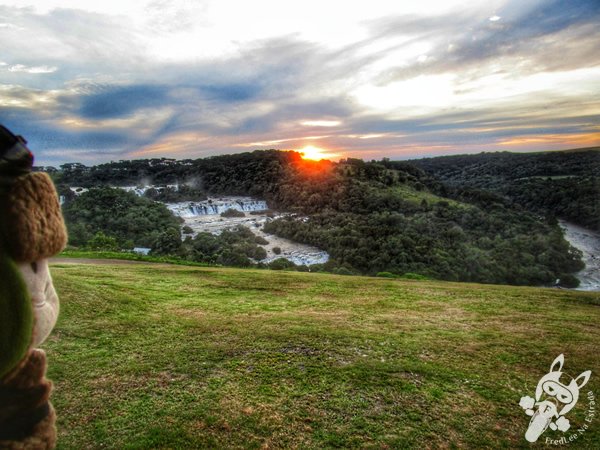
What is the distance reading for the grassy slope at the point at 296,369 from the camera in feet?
16.1

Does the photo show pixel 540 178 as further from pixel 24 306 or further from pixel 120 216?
pixel 24 306

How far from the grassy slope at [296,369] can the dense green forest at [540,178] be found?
5978 cm

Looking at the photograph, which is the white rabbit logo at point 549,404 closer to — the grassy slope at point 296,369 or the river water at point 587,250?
the grassy slope at point 296,369

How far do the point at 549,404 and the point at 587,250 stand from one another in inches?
2223

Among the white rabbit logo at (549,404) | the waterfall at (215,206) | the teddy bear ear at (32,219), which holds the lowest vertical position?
the waterfall at (215,206)

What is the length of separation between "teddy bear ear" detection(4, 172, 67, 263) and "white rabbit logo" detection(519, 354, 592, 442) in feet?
Result: 21.2

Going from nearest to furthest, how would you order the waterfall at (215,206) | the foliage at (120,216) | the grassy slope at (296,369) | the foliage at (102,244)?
the grassy slope at (296,369) → the foliage at (102,244) → the foliage at (120,216) → the waterfall at (215,206)

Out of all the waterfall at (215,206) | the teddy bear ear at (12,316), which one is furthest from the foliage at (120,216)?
the teddy bear ear at (12,316)

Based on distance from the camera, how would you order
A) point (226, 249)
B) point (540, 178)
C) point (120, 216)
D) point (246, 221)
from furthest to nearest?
point (540, 178)
point (246, 221)
point (120, 216)
point (226, 249)

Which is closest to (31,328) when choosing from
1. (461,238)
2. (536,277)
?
(536,277)

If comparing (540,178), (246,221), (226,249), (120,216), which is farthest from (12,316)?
(540,178)

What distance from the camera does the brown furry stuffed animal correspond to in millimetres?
1761

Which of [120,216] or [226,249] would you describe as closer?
[226,249]

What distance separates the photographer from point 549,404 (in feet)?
19.4
